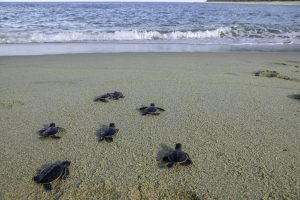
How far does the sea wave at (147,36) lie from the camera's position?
40.5ft

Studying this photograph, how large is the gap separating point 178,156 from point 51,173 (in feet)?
3.65

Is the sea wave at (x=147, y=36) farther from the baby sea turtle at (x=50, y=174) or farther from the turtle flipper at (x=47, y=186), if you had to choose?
the turtle flipper at (x=47, y=186)

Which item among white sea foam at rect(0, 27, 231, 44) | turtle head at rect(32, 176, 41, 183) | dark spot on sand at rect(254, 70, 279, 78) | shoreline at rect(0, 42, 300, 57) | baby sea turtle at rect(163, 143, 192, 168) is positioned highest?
baby sea turtle at rect(163, 143, 192, 168)

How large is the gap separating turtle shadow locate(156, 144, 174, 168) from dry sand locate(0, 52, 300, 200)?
0.07 feet

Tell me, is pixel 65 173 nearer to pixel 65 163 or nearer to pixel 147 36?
pixel 65 163

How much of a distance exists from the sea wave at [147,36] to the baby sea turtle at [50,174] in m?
10.2

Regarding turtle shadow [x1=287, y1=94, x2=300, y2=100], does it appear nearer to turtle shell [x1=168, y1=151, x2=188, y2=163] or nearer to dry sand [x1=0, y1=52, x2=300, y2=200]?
dry sand [x1=0, y1=52, x2=300, y2=200]

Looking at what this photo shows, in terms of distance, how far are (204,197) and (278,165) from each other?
2.88ft

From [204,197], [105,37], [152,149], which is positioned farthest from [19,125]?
[105,37]

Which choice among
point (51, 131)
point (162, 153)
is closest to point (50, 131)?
point (51, 131)

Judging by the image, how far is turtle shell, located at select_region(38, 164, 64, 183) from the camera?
2674mm

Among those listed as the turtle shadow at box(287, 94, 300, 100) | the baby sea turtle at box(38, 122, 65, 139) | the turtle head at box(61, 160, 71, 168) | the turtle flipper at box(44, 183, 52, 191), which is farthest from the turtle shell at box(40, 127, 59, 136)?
the turtle shadow at box(287, 94, 300, 100)

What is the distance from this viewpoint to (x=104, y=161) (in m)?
3.08

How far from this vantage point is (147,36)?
44.8ft
